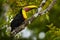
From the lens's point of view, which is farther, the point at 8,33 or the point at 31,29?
the point at 31,29

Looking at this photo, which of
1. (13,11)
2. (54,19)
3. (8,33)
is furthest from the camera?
(54,19)

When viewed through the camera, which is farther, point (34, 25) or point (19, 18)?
point (34, 25)

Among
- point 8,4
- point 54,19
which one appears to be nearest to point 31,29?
point 54,19

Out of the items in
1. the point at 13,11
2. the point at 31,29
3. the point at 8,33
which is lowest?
the point at 8,33

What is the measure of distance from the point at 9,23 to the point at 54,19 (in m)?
0.58

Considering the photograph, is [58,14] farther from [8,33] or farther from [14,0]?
[8,33]

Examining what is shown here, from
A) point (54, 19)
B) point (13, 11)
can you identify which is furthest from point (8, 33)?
point (54, 19)

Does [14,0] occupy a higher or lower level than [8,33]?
higher

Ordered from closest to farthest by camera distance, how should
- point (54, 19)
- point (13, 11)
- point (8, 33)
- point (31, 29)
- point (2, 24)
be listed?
point (8, 33), point (2, 24), point (13, 11), point (54, 19), point (31, 29)

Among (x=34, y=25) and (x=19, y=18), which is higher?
(x=34, y=25)

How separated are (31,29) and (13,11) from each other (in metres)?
0.53

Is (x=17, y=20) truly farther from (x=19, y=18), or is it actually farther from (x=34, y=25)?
(x=34, y=25)

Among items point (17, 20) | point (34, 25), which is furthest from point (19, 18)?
point (34, 25)

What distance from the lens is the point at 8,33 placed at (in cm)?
117
